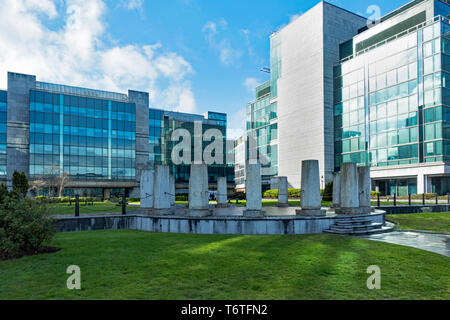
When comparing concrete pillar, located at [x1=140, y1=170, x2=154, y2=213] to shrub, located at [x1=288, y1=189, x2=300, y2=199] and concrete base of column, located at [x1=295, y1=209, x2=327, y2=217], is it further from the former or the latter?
shrub, located at [x1=288, y1=189, x2=300, y2=199]

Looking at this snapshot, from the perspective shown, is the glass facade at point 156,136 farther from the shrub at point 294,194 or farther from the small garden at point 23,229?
the small garden at point 23,229

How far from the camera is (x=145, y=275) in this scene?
19.9ft

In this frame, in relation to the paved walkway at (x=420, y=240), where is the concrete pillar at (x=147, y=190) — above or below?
above

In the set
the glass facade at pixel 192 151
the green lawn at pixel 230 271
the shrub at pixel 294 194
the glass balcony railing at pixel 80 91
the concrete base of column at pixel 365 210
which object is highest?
the glass balcony railing at pixel 80 91

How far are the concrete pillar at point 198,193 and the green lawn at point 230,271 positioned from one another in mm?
3454

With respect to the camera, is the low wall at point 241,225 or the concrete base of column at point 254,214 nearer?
the low wall at point 241,225

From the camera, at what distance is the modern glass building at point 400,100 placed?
38844mm

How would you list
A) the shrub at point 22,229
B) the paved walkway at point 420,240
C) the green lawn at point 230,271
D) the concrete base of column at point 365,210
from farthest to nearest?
the concrete base of column at point 365,210 < the paved walkway at point 420,240 < the shrub at point 22,229 < the green lawn at point 230,271

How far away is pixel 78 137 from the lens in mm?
57344

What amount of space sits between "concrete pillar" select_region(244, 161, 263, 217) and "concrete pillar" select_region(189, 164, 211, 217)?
6.44 ft

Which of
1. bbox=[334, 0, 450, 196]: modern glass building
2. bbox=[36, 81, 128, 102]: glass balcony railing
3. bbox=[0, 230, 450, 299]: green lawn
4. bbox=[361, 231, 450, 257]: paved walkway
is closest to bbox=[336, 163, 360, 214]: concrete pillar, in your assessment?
bbox=[361, 231, 450, 257]: paved walkway

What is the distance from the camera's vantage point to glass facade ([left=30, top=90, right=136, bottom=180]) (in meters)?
54.2

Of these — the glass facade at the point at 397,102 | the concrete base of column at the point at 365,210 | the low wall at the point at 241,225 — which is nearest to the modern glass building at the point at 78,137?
the glass facade at the point at 397,102
